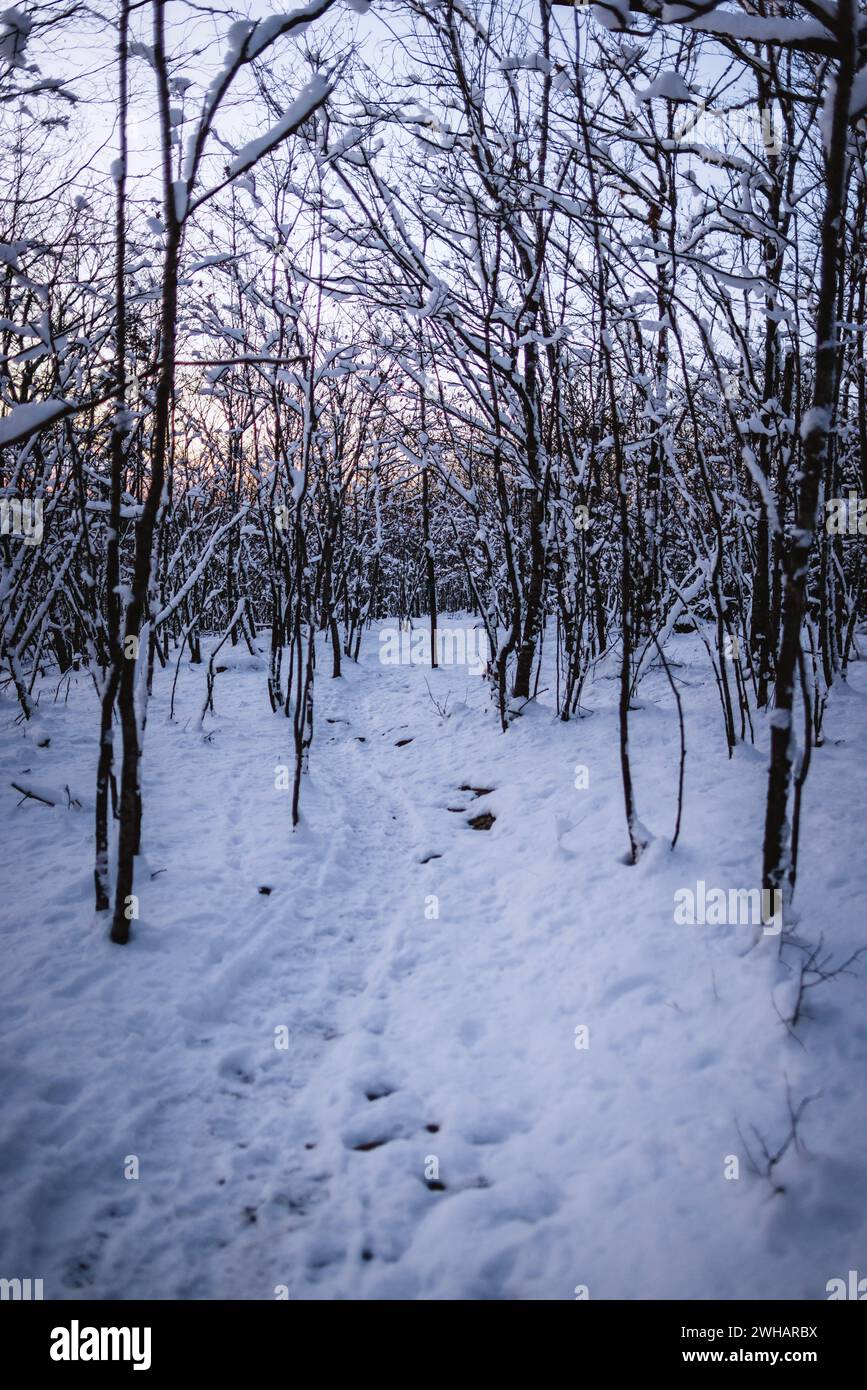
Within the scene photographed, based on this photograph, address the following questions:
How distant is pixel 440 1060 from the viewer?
8.52 feet

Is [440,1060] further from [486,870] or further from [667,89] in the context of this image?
[667,89]

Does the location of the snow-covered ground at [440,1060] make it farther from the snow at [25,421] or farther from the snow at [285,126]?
the snow at [285,126]

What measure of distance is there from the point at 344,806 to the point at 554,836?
2056 mm

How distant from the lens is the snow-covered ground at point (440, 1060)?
1810mm

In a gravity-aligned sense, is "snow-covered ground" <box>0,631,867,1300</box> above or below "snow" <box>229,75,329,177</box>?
below

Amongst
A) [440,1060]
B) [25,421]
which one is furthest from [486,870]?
[25,421]

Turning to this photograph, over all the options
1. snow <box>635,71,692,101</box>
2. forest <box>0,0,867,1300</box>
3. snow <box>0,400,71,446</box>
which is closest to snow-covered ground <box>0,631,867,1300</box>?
forest <box>0,0,867,1300</box>

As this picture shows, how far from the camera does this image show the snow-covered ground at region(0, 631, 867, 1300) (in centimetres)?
181

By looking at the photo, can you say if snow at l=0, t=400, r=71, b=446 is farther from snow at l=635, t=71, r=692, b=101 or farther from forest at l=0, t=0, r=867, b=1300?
snow at l=635, t=71, r=692, b=101
